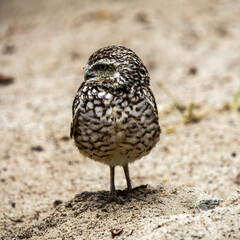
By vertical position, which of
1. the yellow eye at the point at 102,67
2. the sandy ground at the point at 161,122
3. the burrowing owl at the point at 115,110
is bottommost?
the sandy ground at the point at 161,122

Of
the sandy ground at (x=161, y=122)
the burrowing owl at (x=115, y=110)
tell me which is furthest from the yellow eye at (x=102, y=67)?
the sandy ground at (x=161, y=122)

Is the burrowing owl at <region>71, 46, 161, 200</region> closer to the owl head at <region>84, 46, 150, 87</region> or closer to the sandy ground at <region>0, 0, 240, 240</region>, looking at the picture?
the owl head at <region>84, 46, 150, 87</region>

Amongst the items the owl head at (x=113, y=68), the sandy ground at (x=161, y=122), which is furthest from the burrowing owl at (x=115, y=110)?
the sandy ground at (x=161, y=122)

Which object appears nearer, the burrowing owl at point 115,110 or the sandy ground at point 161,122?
the burrowing owl at point 115,110

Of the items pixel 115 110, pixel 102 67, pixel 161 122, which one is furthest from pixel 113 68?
pixel 161 122

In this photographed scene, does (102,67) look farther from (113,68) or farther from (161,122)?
(161,122)

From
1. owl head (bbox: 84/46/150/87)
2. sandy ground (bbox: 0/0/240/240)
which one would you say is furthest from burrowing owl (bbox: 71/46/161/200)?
sandy ground (bbox: 0/0/240/240)

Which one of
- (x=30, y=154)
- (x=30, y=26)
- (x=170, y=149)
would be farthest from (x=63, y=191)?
(x=30, y=26)

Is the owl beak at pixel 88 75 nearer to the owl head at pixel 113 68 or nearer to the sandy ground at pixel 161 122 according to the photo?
the owl head at pixel 113 68

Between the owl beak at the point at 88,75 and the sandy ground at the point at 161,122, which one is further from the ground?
the owl beak at the point at 88,75
